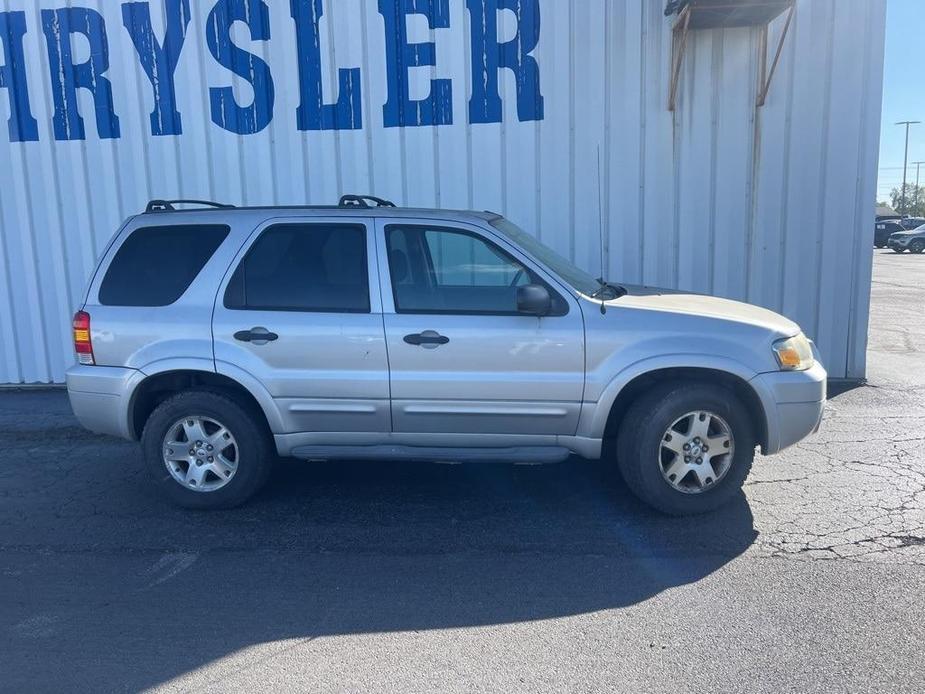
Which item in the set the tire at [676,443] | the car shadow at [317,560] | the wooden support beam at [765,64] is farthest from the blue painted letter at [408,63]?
the tire at [676,443]

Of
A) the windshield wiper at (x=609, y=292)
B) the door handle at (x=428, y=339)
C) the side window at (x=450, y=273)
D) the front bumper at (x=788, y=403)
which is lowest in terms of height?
the front bumper at (x=788, y=403)

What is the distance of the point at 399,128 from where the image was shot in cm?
795

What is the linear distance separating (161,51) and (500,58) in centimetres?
370

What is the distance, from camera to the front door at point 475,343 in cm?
447

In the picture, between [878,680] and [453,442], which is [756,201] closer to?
[453,442]

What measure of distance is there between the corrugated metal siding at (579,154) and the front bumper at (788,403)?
3.67 m

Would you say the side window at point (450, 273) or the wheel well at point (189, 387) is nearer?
the side window at point (450, 273)

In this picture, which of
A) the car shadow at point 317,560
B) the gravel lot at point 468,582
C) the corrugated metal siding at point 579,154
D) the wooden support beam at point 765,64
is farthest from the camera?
the corrugated metal siding at point 579,154

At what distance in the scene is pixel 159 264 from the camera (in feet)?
15.9

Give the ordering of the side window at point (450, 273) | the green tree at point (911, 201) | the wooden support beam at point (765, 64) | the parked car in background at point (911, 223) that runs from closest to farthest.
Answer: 1. the side window at point (450, 273)
2. the wooden support beam at point (765, 64)
3. the parked car in background at point (911, 223)
4. the green tree at point (911, 201)

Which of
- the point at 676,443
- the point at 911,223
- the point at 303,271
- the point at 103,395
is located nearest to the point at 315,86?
→ the point at 303,271

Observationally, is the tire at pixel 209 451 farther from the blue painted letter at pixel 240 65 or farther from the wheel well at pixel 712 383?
the blue painted letter at pixel 240 65

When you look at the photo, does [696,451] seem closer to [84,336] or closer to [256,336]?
[256,336]

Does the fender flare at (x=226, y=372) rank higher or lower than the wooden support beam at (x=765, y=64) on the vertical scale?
lower
